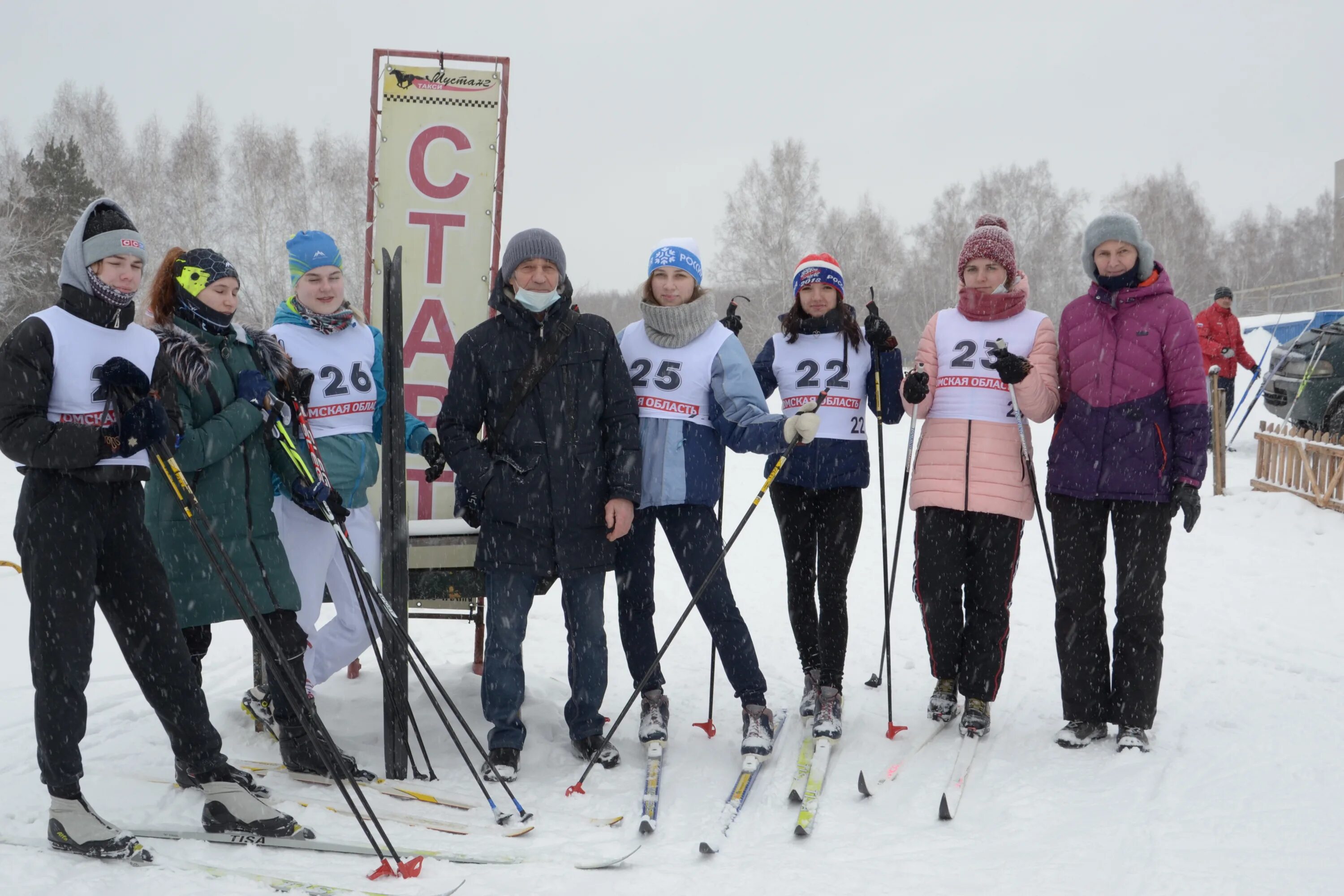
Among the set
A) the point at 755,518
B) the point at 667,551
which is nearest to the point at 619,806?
the point at 667,551

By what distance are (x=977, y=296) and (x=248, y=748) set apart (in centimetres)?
347

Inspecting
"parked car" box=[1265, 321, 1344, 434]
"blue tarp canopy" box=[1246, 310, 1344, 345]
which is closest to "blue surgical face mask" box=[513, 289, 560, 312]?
"parked car" box=[1265, 321, 1344, 434]

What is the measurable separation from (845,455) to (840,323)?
1.92 feet

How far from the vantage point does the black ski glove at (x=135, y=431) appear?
273 centimetres

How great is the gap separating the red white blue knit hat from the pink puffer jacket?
1.78ft

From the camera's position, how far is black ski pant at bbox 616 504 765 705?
376 centimetres

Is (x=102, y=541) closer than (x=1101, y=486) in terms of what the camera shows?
Yes

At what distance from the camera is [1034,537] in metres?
8.55

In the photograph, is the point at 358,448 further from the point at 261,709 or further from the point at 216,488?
the point at 261,709

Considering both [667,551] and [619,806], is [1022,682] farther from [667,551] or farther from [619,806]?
[667,551]

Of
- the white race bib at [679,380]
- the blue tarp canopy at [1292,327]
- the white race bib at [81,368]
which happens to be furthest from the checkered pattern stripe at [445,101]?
the blue tarp canopy at [1292,327]

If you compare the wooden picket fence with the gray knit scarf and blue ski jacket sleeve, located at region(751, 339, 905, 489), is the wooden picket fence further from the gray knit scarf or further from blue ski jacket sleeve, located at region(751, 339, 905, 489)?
the gray knit scarf

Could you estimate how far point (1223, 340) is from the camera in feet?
36.1

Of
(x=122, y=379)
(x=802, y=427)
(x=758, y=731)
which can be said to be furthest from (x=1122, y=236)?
(x=122, y=379)
